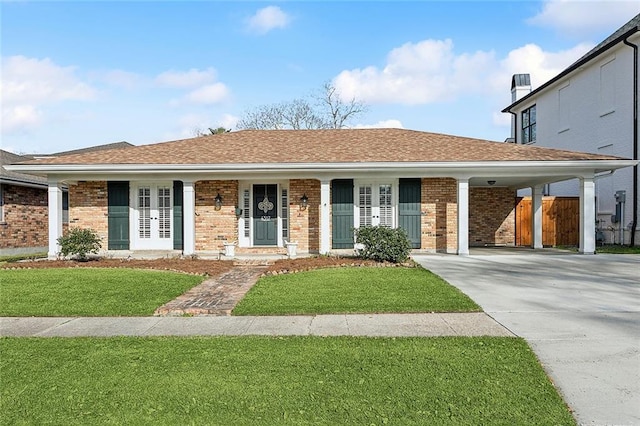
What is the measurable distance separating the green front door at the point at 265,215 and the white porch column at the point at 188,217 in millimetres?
1942

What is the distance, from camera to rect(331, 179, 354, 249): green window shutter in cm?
1372

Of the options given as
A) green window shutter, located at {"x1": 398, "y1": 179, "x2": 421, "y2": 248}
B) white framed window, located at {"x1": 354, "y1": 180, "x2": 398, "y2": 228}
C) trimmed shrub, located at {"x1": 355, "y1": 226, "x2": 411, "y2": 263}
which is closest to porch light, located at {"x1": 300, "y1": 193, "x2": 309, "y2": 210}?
white framed window, located at {"x1": 354, "y1": 180, "x2": 398, "y2": 228}

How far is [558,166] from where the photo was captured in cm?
1254

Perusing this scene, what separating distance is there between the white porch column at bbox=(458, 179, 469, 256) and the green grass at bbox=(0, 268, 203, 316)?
772 centimetres

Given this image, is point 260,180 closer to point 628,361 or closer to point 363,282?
point 363,282

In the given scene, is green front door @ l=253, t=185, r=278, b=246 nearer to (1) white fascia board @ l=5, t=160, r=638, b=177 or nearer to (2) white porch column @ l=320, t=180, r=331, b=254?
(1) white fascia board @ l=5, t=160, r=638, b=177

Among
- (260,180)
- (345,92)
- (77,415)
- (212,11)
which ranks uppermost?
(345,92)

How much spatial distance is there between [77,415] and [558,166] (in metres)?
13.1

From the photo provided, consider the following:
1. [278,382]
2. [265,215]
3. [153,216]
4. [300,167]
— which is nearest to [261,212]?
[265,215]

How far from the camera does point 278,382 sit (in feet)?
11.7

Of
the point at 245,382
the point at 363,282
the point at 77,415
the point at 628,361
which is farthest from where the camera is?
the point at 363,282

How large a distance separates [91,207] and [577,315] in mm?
13539

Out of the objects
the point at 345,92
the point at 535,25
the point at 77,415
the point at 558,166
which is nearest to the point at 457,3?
the point at 535,25

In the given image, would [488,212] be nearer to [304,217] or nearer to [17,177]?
[304,217]
